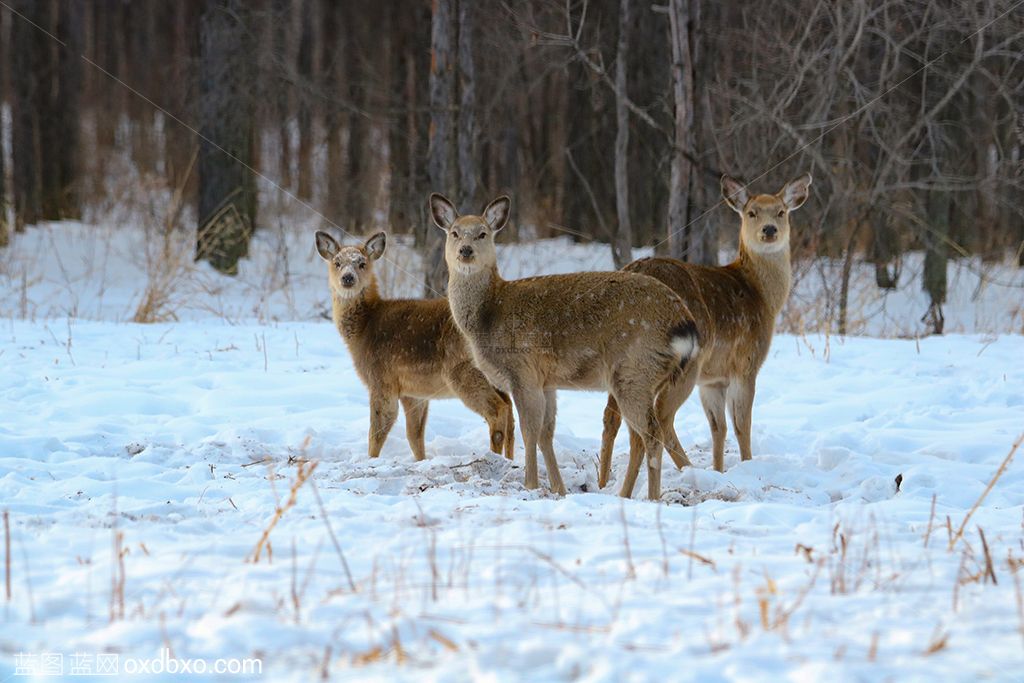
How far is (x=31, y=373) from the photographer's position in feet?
29.6

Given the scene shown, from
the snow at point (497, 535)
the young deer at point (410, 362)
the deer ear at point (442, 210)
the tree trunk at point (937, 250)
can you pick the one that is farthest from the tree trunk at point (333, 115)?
the deer ear at point (442, 210)

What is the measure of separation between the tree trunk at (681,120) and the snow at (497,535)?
2577mm

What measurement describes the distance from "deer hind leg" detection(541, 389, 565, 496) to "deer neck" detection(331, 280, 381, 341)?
72.9 inches

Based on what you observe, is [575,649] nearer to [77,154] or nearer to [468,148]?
[468,148]

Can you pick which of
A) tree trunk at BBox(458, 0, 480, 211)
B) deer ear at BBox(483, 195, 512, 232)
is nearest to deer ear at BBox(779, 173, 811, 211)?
deer ear at BBox(483, 195, 512, 232)

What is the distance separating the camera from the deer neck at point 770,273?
26.0 feet

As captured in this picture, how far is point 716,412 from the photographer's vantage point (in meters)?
7.57

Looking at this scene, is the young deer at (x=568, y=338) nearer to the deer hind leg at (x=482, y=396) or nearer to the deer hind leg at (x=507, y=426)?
the deer hind leg at (x=482, y=396)

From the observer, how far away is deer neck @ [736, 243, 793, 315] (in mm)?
7914

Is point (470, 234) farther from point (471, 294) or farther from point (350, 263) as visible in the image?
point (350, 263)

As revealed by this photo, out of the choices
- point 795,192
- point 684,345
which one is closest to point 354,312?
point 684,345

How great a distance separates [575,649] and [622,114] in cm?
1305

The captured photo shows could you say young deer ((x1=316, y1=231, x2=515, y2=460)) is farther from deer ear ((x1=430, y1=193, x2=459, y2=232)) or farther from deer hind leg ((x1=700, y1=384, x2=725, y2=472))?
deer hind leg ((x1=700, y1=384, x2=725, y2=472))

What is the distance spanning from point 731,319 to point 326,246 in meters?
3.28
